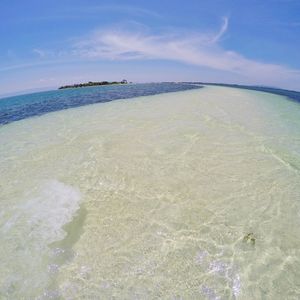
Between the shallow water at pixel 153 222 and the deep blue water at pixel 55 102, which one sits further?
the deep blue water at pixel 55 102

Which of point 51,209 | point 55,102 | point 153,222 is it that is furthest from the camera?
point 55,102

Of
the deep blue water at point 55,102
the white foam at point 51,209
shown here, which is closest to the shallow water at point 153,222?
the white foam at point 51,209

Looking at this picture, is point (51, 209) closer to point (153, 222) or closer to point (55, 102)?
point (153, 222)

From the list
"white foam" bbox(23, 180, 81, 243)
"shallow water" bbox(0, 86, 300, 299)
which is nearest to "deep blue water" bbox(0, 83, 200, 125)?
"shallow water" bbox(0, 86, 300, 299)

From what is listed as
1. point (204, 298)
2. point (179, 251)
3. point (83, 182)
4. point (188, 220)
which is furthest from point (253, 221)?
point (83, 182)

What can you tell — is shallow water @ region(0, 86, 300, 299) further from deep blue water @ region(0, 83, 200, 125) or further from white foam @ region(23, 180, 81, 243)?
deep blue water @ region(0, 83, 200, 125)

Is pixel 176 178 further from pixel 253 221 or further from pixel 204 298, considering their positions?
pixel 204 298

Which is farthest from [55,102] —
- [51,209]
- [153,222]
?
[153,222]

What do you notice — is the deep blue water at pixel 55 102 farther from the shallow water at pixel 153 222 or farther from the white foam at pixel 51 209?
the white foam at pixel 51 209
